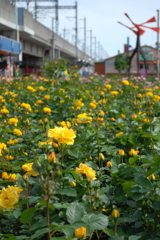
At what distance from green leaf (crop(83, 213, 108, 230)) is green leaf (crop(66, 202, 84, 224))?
0.03 m

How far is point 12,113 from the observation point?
355 centimetres

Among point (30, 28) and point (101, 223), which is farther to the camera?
point (30, 28)

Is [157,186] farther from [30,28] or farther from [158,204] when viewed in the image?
[30,28]

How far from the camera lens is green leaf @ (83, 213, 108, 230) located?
1.10 meters

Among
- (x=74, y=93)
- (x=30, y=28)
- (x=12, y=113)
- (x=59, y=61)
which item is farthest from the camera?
(x=30, y=28)

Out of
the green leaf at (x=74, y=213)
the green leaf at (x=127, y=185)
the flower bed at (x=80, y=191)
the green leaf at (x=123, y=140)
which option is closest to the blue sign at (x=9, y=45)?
the flower bed at (x=80, y=191)

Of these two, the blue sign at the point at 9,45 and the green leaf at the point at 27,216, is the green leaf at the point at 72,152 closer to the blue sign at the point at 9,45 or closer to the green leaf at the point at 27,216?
the green leaf at the point at 27,216

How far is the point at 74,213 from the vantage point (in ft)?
3.75

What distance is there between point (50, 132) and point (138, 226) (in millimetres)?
471

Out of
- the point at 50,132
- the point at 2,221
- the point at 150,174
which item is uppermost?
the point at 50,132

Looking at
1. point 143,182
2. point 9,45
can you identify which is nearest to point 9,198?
point 143,182

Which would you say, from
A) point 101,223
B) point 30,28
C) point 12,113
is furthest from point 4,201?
point 30,28

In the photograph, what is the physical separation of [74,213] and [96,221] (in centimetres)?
7

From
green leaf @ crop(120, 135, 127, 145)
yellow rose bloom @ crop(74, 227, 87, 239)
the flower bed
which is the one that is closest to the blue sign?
the flower bed
